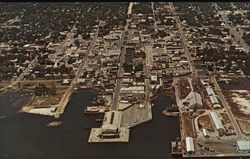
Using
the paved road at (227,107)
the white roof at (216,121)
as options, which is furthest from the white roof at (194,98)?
the paved road at (227,107)

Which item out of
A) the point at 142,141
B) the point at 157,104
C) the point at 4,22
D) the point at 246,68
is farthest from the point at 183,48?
the point at 4,22

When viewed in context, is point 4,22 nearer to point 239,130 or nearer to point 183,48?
point 183,48

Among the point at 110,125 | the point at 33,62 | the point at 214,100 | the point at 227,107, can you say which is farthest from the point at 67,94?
the point at 227,107

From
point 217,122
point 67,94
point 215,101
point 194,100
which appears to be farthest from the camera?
point 67,94

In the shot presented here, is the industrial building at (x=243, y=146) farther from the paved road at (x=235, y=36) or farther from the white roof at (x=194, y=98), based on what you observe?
the paved road at (x=235, y=36)

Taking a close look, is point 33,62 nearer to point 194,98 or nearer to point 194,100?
point 194,98
